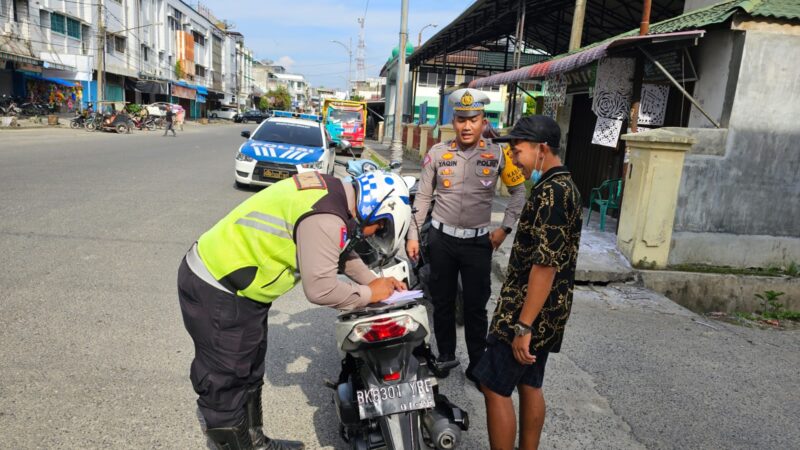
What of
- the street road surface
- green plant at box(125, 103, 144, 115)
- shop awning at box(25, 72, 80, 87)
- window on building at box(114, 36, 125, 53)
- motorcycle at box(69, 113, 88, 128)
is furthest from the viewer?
window on building at box(114, 36, 125, 53)

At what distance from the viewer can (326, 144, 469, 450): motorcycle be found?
7.59 feet

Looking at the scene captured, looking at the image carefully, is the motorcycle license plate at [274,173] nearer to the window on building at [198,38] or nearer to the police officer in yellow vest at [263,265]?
the police officer in yellow vest at [263,265]

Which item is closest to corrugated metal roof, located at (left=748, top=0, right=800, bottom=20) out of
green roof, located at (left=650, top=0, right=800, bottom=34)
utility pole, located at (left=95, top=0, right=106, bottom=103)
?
green roof, located at (left=650, top=0, right=800, bottom=34)

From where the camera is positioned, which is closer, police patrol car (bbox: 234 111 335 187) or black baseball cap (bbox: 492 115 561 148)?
black baseball cap (bbox: 492 115 561 148)

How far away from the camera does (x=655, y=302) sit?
5.72m

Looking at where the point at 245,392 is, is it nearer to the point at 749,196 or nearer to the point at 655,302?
the point at 655,302

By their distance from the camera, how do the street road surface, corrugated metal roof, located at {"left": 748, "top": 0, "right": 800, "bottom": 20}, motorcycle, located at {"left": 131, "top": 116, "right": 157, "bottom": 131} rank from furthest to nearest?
motorcycle, located at {"left": 131, "top": 116, "right": 157, "bottom": 131} → corrugated metal roof, located at {"left": 748, "top": 0, "right": 800, "bottom": 20} → the street road surface

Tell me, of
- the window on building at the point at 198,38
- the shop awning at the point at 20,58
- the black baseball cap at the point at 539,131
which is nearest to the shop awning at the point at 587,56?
the black baseball cap at the point at 539,131

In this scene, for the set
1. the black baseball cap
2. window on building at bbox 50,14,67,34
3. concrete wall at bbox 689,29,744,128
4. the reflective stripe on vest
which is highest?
window on building at bbox 50,14,67,34

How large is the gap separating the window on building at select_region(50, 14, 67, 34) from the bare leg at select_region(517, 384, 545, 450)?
3656 cm

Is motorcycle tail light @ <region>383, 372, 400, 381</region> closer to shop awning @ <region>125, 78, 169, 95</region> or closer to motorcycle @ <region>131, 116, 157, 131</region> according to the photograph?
motorcycle @ <region>131, 116, 157, 131</region>

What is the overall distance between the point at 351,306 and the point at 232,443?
0.82 metres

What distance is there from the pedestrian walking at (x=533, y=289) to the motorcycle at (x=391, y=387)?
0.25 m

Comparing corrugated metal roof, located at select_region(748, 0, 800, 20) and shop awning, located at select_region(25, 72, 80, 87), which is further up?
corrugated metal roof, located at select_region(748, 0, 800, 20)
